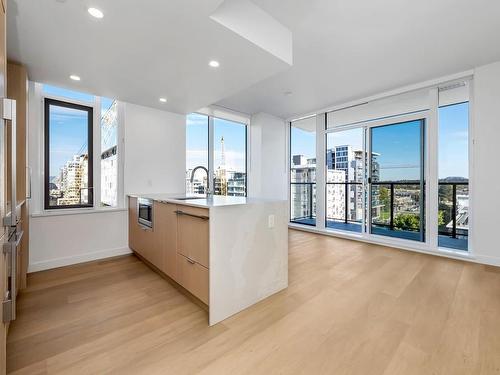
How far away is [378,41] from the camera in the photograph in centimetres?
260

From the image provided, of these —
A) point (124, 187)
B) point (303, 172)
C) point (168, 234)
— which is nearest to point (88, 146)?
point (124, 187)

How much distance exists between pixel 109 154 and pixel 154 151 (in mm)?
672

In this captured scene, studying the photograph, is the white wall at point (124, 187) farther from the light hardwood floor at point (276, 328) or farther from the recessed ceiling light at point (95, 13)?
the recessed ceiling light at point (95, 13)

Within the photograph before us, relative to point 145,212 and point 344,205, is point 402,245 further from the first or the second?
point 145,212

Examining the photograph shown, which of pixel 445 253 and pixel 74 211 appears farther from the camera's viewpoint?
pixel 445 253

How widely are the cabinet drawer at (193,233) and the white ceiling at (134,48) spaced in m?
1.51

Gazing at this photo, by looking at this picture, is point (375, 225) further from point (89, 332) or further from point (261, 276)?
point (89, 332)

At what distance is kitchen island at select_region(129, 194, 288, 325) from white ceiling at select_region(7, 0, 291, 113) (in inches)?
57.0

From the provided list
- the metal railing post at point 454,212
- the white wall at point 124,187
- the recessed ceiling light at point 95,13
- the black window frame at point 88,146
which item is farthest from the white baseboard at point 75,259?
the metal railing post at point 454,212

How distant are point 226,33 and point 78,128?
8.92 feet

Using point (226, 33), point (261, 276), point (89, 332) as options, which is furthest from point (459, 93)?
point (89, 332)

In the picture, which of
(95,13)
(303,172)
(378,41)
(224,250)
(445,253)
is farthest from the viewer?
(303,172)

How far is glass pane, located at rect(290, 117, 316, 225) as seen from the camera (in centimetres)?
567

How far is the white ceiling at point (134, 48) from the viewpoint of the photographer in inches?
65.6
